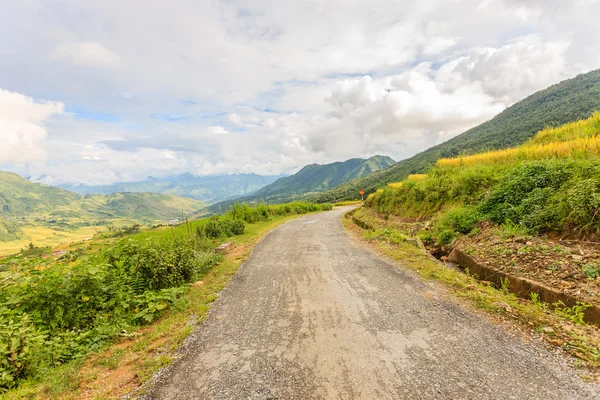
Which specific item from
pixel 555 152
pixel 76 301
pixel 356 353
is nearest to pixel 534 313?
pixel 356 353

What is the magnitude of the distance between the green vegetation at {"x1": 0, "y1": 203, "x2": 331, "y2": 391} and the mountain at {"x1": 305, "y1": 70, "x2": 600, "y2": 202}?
79.8m

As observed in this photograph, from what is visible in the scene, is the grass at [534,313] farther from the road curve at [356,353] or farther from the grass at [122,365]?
the grass at [122,365]

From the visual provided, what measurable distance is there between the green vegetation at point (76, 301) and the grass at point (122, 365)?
19 centimetres

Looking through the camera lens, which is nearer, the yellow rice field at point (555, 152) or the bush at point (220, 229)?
the yellow rice field at point (555, 152)

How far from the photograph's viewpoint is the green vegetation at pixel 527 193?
238 inches

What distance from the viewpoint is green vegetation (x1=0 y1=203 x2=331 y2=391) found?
12.5ft

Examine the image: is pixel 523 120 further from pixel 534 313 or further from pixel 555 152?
pixel 534 313

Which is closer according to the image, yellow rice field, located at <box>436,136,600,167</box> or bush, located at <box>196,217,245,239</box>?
yellow rice field, located at <box>436,136,600,167</box>

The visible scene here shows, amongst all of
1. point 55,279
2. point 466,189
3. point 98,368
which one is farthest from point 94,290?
point 466,189

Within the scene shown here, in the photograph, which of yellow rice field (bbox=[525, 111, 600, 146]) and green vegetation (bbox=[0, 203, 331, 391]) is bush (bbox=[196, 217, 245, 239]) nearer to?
green vegetation (bbox=[0, 203, 331, 391])

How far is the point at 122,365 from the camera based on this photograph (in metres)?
4.04

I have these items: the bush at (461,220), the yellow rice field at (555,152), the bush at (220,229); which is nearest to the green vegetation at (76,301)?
the bush at (220,229)

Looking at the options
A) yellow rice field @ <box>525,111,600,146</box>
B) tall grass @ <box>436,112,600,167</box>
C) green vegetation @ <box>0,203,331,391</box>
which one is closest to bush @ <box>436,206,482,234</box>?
tall grass @ <box>436,112,600,167</box>

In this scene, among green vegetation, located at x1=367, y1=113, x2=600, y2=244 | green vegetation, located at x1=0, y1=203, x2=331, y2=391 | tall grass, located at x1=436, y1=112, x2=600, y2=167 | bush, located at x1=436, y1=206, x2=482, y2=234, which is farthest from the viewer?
bush, located at x1=436, y1=206, x2=482, y2=234
